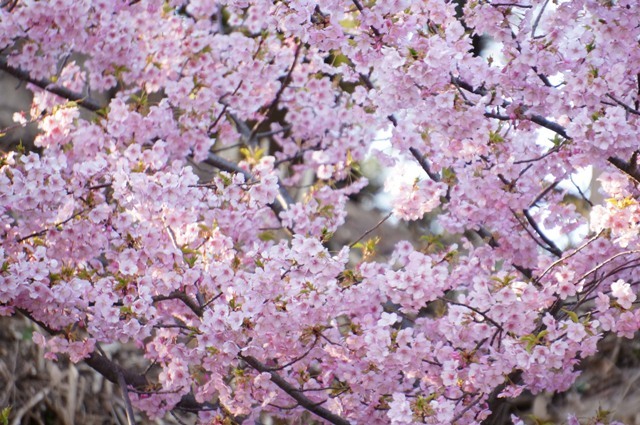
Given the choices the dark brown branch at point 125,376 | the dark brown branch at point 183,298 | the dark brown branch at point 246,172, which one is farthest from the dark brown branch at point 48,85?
the dark brown branch at point 183,298

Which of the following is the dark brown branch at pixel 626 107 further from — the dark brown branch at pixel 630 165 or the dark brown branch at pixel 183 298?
the dark brown branch at pixel 183 298

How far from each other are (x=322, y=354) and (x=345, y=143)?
2.39 m

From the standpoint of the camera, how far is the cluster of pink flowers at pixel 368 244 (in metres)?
3.53

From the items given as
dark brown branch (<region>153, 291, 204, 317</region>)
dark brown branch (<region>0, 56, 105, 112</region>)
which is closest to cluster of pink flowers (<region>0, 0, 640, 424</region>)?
dark brown branch (<region>153, 291, 204, 317</region>)

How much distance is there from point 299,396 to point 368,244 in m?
0.79

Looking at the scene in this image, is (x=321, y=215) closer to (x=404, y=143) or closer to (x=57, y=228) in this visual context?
(x=404, y=143)

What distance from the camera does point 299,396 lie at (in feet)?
13.3

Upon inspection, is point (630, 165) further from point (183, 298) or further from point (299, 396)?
point (183, 298)

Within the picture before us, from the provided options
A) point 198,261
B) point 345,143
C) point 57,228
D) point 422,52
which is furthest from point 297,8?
point 345,143

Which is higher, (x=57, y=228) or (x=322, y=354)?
(x=57, y=228)

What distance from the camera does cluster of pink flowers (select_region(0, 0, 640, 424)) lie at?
3.53 meters

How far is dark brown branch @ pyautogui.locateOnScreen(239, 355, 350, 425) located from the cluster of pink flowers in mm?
13

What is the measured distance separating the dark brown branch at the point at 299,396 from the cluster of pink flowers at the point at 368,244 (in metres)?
0.01

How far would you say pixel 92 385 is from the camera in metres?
6.49
